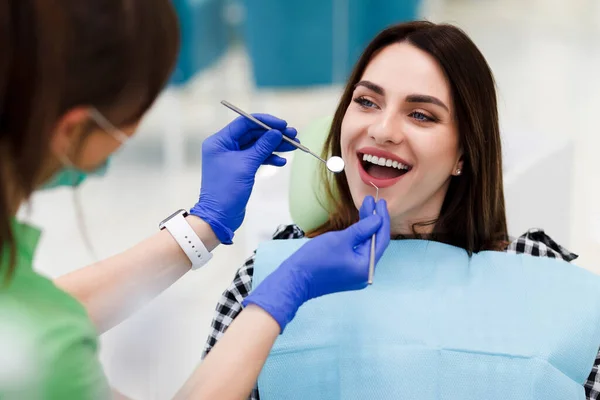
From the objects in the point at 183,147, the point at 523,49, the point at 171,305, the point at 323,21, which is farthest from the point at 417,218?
the point at 523,49

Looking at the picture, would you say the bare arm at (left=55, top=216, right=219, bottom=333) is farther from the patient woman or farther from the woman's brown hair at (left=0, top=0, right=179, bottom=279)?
the woman's brown hair at (left=0, top=0, right=179, bottom=279)

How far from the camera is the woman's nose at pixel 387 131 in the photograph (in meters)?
1.45

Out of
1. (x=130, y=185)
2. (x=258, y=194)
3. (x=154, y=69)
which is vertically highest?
(x=154, y=69)

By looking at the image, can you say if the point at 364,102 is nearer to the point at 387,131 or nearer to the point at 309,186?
the point at 387,131

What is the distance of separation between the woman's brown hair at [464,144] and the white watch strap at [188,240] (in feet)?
1.05

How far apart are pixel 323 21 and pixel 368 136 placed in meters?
1.77

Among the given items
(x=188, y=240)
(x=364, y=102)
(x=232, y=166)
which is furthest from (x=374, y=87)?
(x=188, y=240)

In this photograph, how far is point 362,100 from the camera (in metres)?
1.54

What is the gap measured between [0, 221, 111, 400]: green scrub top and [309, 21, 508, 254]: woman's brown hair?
2.50ft

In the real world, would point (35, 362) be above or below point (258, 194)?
above

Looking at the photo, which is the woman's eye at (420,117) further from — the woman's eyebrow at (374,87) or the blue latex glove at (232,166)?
the blue latex glove at (232,166)

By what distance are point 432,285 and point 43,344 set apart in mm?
759

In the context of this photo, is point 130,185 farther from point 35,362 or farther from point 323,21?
point 35,362

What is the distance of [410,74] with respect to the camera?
4.84 feet
